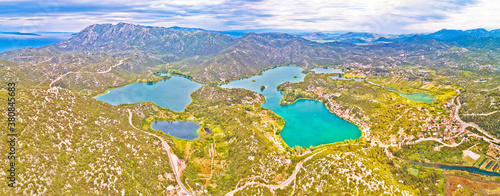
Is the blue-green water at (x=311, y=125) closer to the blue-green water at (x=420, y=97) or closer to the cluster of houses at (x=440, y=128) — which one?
the cluster of houses at (x=440, y=128)

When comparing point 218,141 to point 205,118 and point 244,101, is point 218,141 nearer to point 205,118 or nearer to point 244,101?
point 205,118

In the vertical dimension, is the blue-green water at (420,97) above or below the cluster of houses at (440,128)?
above

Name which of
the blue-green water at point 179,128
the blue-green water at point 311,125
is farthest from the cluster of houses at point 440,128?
the blue-green water at point 179,128

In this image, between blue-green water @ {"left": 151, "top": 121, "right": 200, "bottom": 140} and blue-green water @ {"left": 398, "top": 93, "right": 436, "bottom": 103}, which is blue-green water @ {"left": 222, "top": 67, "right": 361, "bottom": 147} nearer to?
blue-green water @ {"left": 151, "top": 121, "right": 200, "bottom": 140}

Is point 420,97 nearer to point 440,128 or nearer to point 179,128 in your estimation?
point 440,128

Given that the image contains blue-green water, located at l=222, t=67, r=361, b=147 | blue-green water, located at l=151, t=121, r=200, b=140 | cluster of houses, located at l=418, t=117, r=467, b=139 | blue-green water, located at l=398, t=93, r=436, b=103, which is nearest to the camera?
cluster of houses, located at l=418, t=117, r=467, b=139

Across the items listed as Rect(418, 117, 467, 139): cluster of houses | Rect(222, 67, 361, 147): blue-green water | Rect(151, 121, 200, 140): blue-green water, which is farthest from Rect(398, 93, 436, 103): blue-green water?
Rect(151, 121, 200, 140): blue-green water

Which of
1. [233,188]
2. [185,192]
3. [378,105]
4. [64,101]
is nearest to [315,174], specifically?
[233,188]

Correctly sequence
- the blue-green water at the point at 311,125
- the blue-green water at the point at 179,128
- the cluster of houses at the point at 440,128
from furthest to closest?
the blue-green water at the point at 179,128, the blue-green water at the point at 311,125, the cluster of houses at the point at 440,128
